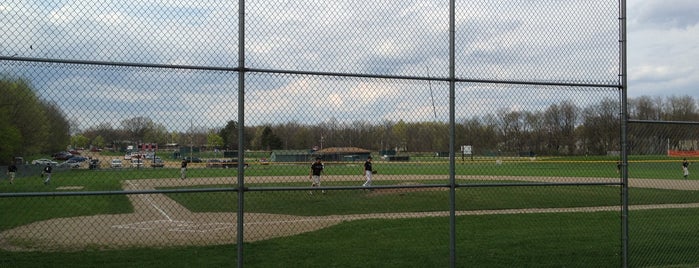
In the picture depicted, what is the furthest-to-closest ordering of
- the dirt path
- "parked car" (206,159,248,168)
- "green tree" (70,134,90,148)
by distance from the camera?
the dirt path < "parked car" (206,159,248,168) < "green tree" (70,134,90,148)

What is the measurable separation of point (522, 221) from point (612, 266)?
17.9 feet

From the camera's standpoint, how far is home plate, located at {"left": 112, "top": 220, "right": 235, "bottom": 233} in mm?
13656

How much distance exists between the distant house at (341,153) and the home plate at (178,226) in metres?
8.00

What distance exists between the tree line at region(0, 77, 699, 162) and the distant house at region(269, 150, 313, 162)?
0.10m

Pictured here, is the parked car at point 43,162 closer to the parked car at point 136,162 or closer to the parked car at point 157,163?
the parked car at point 136,162

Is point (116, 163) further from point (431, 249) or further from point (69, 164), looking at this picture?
point (431, 249)

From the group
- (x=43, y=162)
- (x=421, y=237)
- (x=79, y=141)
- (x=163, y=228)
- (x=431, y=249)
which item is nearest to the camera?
(x=79, y=141)

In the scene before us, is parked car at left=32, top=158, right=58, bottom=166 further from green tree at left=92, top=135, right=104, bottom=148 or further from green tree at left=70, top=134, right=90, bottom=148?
green tree at left=92, top=135, right=104, bottom=148

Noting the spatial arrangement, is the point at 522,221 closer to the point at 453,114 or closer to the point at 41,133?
the point at 453,114

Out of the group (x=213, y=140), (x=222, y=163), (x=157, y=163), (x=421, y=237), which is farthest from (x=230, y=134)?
(x=421, y=237)

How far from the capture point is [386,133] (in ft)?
20.7

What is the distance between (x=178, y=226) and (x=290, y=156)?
898 centimetres

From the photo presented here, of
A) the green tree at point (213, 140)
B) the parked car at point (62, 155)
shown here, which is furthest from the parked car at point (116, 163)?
the green tree at point (213, 140)

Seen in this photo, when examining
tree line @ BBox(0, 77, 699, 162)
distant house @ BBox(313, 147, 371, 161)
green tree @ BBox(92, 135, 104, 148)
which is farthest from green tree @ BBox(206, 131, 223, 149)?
distant house @ BBox(313, 147, 371, 161)
